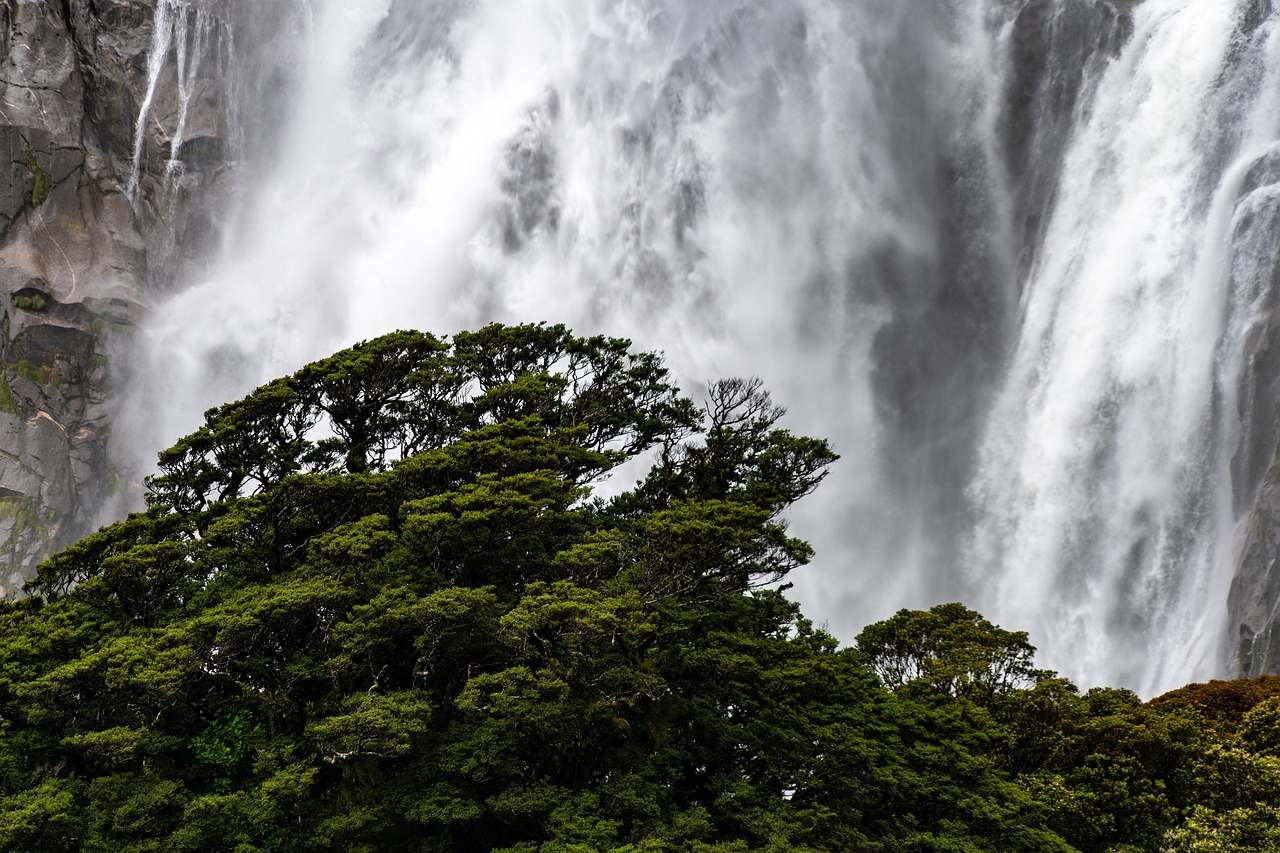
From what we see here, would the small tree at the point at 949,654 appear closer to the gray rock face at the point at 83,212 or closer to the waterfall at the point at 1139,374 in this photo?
the waterfall at the point at 1139,374

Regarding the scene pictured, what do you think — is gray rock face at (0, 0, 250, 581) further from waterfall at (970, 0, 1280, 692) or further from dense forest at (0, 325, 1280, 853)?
waterfall at (970, 0, 1280, 692)

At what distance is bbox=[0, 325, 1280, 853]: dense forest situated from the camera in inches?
667

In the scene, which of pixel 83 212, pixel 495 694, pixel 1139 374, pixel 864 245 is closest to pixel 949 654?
pixel 495 694

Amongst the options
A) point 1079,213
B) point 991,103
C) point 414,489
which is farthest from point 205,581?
point 991,103

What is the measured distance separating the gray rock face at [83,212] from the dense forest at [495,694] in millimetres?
33320

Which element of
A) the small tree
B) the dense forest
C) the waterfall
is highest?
the waterfall

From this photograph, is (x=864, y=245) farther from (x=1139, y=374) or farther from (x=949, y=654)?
(x=949, y=654)

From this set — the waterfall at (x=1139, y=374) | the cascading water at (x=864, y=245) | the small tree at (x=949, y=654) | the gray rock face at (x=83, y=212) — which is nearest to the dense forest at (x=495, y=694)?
the small tree at (x=949, y=654)

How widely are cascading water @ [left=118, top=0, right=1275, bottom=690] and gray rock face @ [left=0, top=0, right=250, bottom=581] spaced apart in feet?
8.16

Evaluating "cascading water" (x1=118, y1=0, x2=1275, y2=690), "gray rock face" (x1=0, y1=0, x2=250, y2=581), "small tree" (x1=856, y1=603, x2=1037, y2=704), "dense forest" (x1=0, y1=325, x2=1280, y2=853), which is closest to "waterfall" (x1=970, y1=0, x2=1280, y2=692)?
"cascading water" (x1=118, y1=0, x2=1275, y2=690)

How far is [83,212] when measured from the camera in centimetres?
5378

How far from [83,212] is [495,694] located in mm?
47424

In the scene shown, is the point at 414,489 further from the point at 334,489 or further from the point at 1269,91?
the point at 1269,91

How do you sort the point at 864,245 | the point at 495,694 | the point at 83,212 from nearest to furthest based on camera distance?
the point at 495,694
the point at 864,245
the point at 83,212
